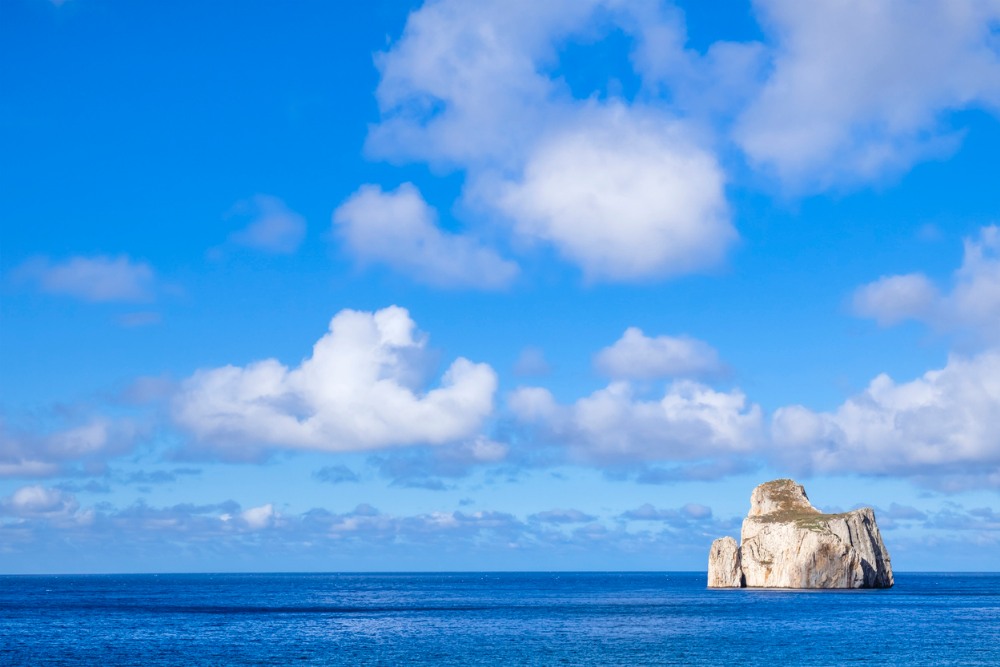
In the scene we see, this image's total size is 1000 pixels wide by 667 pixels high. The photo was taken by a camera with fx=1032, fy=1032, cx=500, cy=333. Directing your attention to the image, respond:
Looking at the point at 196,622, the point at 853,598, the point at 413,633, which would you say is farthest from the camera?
the point at 853,598

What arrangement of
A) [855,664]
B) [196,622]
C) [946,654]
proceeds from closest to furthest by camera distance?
1. [855,664]
2. [946,654]
3. [196,622]

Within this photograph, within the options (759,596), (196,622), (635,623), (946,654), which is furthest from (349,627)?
(759,596)

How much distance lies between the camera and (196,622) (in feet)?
491

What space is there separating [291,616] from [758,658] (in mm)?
90436

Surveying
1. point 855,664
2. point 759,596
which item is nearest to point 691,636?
point 855,664

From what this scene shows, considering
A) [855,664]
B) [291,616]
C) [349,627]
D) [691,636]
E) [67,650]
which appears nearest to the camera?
[855,664]

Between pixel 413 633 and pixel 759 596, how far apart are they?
91390 mm

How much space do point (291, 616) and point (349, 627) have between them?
96.7 feet

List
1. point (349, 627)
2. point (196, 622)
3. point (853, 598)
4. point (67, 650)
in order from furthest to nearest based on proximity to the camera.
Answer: point (853, 598)
point (196, 622)
point (349, 627)
point (67, 650)

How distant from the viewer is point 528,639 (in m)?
116

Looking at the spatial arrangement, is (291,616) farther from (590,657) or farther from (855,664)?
(855,664)

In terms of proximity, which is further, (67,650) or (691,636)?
(691,636)

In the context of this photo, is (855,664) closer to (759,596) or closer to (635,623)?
(635,623)

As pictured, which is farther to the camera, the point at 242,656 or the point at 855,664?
the point at 242,656
